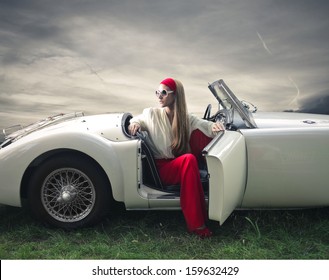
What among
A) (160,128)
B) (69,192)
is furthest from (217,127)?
(69,192)

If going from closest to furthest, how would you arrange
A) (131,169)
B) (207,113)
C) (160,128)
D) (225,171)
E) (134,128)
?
1. (225,171)
2. (131,169)
3. (134,128)
4. (160,128)
5. (207,113)

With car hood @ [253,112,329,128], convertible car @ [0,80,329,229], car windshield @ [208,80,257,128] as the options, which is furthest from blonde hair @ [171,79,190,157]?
car hood @ [253,112,329,128]

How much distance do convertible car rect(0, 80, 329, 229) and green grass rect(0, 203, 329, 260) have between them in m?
0.20

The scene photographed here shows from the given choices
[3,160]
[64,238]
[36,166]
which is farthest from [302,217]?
[3,160]

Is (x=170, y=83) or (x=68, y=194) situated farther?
(x=170, y=83)

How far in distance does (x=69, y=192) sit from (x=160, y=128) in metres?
1.09

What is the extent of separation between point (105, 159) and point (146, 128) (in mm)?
565

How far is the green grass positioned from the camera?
12.9 feet

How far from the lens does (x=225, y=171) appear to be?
3660 mm

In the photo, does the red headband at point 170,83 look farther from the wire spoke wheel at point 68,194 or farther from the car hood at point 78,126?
the wire spoke wheel at point 68,194

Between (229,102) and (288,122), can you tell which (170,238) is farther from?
(288,122)

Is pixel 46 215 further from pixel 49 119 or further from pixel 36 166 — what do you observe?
pixel 49 119

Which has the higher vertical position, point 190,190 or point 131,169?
point 131,169
